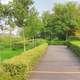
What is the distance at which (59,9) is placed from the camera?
213 feet

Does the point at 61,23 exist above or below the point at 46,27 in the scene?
above

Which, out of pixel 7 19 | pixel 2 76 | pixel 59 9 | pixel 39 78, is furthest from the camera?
pixel 59 9

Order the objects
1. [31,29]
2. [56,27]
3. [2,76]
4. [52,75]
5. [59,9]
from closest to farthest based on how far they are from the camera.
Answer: [2,76] → [52,75] → [31,29] → [56,27] → [59,9]

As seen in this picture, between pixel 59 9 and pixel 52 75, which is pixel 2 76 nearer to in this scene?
pixel 52 75

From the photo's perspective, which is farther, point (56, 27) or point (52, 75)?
point (56, 27)

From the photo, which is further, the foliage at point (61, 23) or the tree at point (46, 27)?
the tree at point (46, 27)

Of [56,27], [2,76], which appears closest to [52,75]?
[2,76]

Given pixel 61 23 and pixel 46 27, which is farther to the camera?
pixel 46 27

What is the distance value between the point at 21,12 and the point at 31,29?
21.5m

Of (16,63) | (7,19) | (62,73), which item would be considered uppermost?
(7,19)

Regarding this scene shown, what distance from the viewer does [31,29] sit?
103ft

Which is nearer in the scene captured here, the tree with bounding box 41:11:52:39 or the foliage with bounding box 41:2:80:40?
the foliage with bounding box 41:2:80:40

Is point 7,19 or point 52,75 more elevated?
point 7,19

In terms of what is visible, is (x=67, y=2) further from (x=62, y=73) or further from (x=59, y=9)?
(x=62, y=73)
